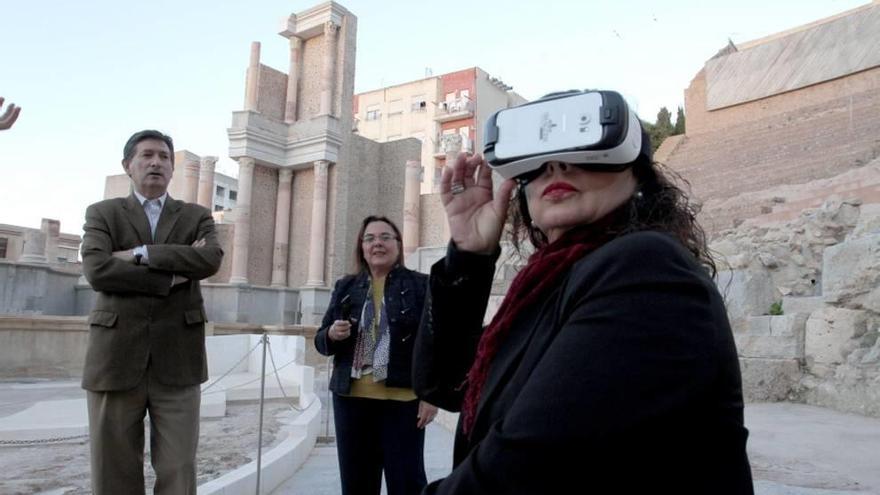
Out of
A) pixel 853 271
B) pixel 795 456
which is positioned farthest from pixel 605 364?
pixel 853 271

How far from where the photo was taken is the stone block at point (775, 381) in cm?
670

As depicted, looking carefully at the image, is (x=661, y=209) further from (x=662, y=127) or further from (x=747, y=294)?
(x=662, y=127)

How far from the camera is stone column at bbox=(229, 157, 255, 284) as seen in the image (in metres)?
23.4

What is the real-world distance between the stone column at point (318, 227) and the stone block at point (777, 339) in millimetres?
18001

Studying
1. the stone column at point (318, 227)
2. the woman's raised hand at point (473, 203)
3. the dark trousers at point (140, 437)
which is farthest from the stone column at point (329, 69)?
the woman's raised hand at point (473, 203)

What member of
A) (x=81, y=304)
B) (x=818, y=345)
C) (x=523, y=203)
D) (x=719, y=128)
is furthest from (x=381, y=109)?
(x=523, y=203)

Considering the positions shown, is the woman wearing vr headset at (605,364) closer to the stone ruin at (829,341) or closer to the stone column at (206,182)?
the stone ruin at (829,341)

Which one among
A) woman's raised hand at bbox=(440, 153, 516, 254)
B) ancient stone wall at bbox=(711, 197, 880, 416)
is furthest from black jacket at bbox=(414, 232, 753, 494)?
ancient stone wall at bbox=(711, 197, 880, 416)

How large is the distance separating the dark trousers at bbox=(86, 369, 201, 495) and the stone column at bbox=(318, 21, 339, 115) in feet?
73.3

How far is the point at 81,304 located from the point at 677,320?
23.0m

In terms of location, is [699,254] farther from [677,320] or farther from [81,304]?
[81,304]

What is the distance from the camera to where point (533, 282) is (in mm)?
1146

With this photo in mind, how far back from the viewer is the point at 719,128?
26.6 meters

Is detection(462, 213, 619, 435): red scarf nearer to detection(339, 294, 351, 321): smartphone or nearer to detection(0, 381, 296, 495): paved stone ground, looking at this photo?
detection(339, 294, 351, 321): smartphone
